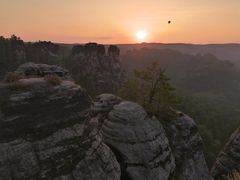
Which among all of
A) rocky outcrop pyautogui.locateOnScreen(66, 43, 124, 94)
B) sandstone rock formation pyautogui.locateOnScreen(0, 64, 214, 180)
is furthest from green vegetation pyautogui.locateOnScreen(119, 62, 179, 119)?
rocky outcrop pyautogui.locateOnScreen(66, 43, 124, 94)

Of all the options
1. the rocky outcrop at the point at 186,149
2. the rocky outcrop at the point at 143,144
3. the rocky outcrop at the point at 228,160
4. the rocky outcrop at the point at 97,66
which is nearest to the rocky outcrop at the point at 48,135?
the rocky outcrop at the point at 143,144

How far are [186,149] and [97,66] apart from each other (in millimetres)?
108810

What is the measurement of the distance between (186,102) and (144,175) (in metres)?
90.0

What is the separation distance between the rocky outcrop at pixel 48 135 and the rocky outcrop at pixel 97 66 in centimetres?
10495

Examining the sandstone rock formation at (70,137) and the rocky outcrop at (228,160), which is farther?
the rocky outcrop at (228,160)

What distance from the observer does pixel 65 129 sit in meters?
28.3

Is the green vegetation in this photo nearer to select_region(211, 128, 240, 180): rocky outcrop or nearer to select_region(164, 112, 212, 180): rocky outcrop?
select_region(164, 112, 212, 180): rocky outcrop

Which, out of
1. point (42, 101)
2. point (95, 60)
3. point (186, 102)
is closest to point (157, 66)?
point (42, 101)

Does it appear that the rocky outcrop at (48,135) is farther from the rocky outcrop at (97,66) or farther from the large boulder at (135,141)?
the rocky outcrop at (97,66)

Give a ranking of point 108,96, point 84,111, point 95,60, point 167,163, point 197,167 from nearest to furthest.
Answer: point 84,111 → point 167,163 → point 108,96 → point 197,167 → point 95,60

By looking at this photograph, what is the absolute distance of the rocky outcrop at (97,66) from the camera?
141925mm

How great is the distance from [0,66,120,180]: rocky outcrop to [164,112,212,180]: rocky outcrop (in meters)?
16.0

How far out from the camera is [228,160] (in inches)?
2080

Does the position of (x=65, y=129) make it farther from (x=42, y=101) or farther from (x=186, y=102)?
(x=186, y=102)
